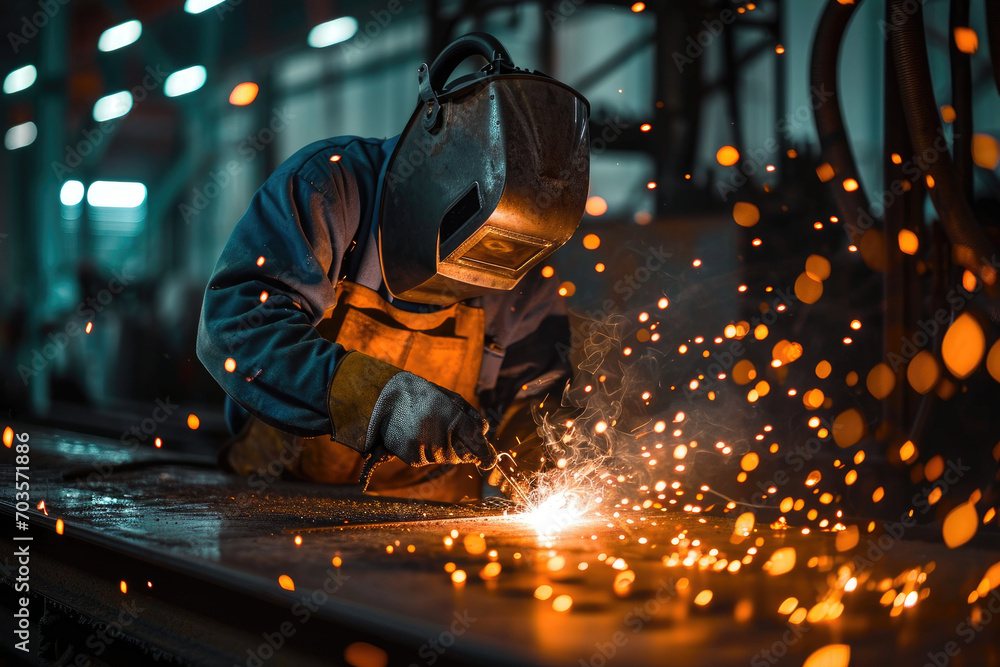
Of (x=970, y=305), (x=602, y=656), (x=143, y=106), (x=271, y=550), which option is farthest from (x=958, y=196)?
(x=143, y=106)

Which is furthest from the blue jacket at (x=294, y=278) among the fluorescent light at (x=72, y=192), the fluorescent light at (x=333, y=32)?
the fluorescent light at (x=72, y=192)

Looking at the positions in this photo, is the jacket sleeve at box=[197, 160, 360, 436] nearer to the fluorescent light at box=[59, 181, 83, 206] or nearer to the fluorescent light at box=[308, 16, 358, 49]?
the fluorescent light at box=[308, 16, 358, 49]

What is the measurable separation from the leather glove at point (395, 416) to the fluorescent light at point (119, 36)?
15.6ft

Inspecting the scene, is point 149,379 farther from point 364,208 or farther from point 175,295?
point 364,208

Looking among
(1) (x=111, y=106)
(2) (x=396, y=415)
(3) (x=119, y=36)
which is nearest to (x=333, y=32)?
(3) (x=119, y=36)

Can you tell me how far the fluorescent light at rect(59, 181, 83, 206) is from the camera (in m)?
5.20

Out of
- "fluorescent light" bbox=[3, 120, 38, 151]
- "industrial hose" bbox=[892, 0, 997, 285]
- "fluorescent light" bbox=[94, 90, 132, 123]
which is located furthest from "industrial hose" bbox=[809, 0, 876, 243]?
"fluorescent light" bbox=[3, 120, 38, 151]

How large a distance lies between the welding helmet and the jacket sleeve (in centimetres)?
13

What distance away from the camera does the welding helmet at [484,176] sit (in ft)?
4.09

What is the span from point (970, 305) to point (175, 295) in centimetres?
443

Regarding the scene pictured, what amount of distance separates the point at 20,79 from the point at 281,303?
5096 mm

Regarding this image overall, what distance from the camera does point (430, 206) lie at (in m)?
1.38

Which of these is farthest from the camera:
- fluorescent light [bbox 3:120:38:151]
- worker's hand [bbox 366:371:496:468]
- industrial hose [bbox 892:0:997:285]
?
fluorescent light [bbox 3:120:38:151]

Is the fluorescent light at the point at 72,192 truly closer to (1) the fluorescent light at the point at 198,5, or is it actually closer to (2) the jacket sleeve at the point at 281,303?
(1) the fluorescent light at the point at 198,5
